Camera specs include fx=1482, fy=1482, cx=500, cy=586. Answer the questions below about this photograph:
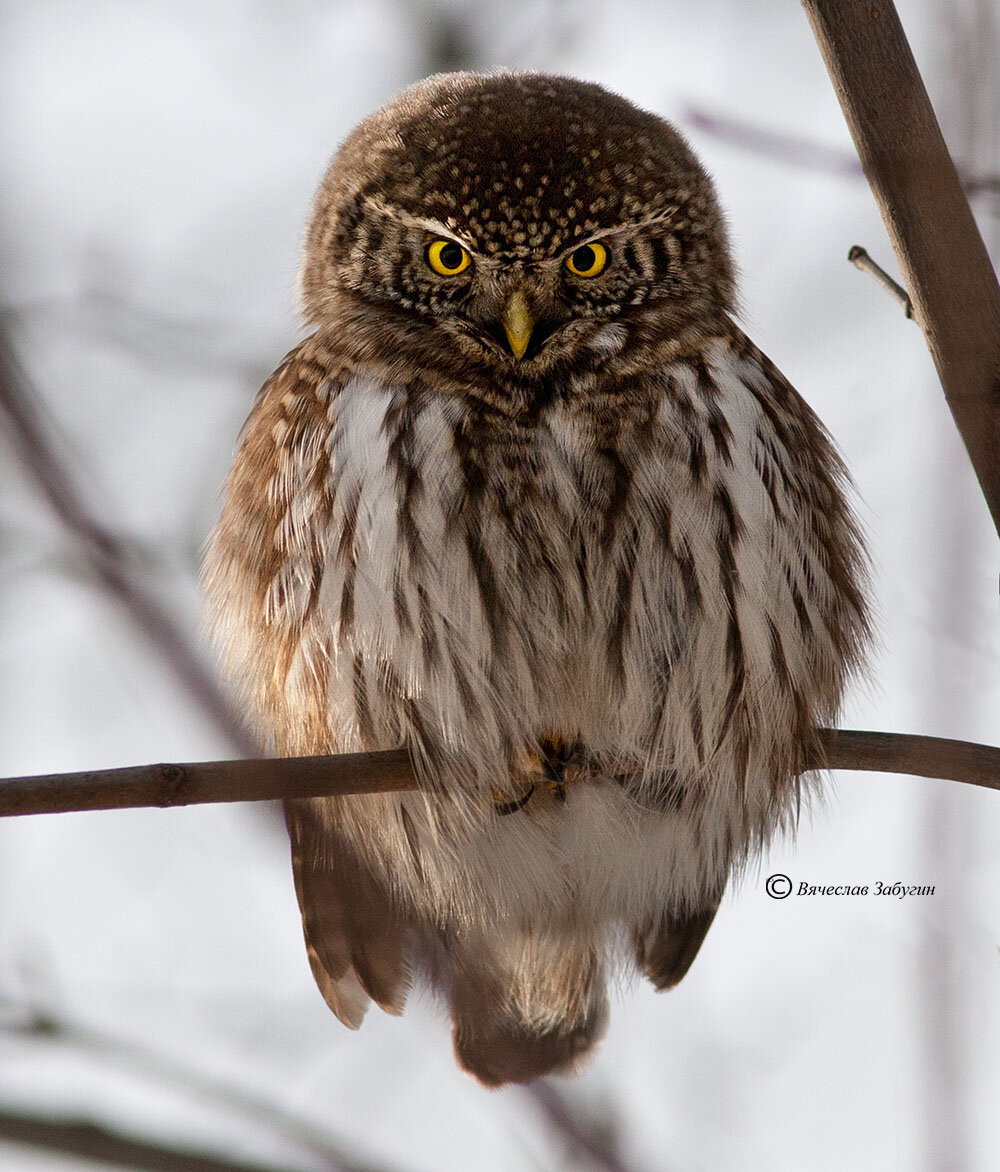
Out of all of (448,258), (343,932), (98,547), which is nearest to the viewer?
(98,547)

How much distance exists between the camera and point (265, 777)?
2.27m

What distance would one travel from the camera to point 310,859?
3766 millimetres

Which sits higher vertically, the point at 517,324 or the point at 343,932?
the point at 517,324

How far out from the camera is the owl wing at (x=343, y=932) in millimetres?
3746

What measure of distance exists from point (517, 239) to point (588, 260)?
0.67ft

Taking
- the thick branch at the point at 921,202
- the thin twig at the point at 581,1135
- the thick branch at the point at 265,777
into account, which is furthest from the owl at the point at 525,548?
the thin twig at the point at 581,1135

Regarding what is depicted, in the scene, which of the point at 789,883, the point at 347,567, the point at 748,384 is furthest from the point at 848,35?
the point at 789,883

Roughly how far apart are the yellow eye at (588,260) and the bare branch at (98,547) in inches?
63.8

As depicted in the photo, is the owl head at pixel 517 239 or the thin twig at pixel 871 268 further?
the owl head at pixel 517 239

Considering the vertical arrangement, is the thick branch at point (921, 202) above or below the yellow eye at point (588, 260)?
above

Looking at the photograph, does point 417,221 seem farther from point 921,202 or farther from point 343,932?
point 343,932

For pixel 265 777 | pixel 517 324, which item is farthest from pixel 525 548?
pixel 265 777

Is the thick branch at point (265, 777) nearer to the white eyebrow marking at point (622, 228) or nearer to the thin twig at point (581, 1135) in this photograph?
the thin twig at point (581, 1135)

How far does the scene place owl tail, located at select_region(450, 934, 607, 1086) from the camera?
385 cm
